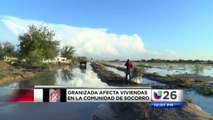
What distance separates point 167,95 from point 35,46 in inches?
2377

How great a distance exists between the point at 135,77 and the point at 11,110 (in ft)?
71.0

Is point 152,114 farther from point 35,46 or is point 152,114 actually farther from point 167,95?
point 35,46

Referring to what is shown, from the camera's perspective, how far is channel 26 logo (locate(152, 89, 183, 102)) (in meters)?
9.80

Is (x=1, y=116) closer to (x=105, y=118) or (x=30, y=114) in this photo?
(x=30, y=114)

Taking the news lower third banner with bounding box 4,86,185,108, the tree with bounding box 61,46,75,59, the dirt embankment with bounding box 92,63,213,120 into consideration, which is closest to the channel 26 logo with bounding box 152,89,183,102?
the news lower third banner with bounding box 4,86,185,108

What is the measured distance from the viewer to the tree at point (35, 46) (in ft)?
221

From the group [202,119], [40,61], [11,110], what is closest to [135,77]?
[11,110]

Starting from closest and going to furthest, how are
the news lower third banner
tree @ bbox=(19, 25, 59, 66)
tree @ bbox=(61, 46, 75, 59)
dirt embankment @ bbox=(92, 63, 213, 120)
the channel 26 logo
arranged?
the news lower third banner, the channel 26 logo, dirt embankment @ bbox=(92, 63, 213, 120), tree @ bbox=(19, 25, 59, 66), tree @ bbox=(61, 46, 75, 59)

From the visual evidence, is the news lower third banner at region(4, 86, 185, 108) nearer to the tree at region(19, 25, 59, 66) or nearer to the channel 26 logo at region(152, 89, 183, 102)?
the channel 26 logo at region(152, 89, 183, 102)

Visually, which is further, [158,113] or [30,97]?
[158,113]

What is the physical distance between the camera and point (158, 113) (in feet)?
41.5

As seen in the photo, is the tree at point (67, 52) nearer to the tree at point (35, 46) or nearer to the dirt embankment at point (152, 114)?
the tree at point (35, 46)

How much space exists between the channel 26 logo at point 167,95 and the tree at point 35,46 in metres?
56.9

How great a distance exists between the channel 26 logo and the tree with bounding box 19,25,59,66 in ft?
187
